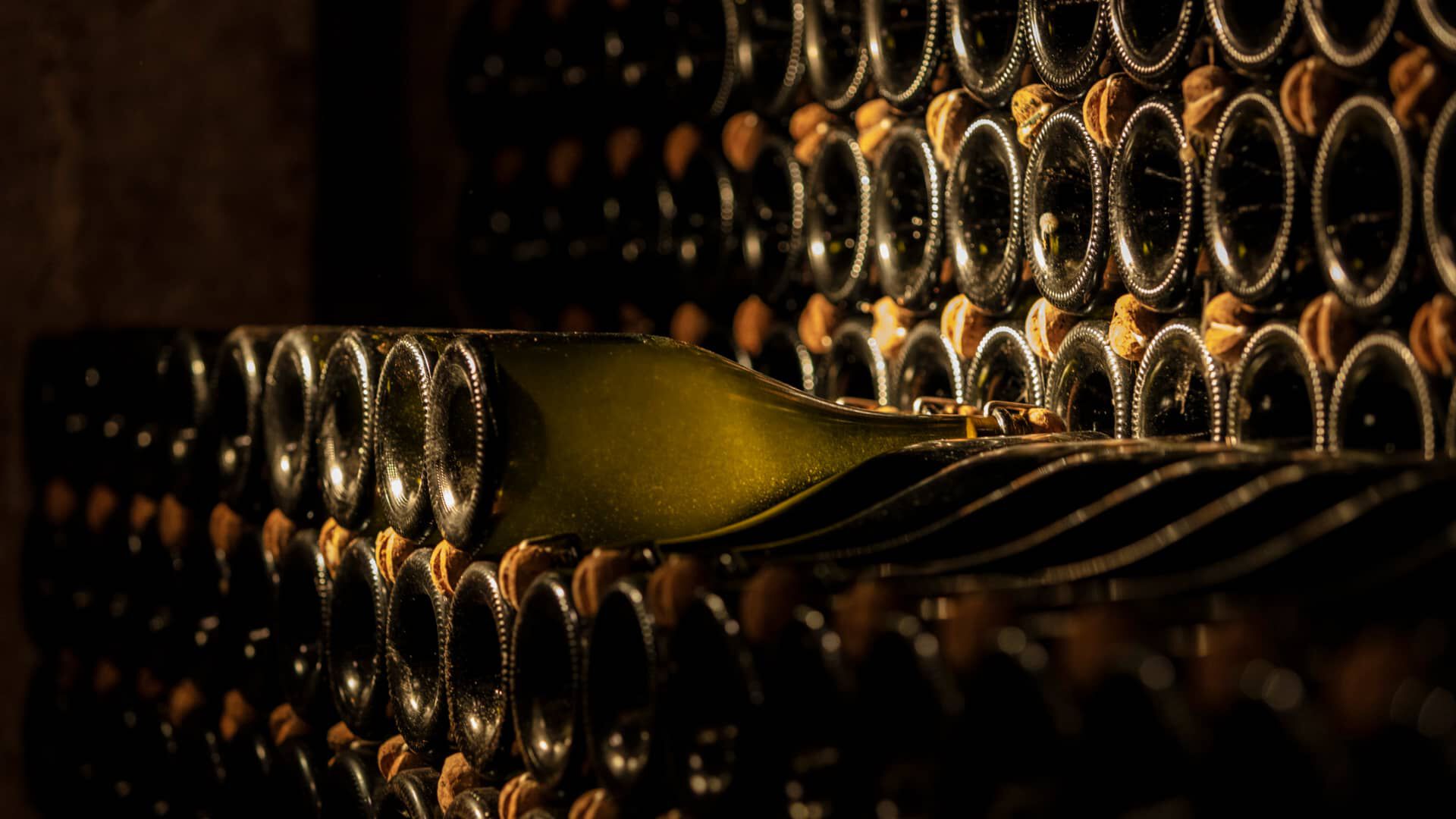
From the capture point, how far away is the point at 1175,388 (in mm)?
785

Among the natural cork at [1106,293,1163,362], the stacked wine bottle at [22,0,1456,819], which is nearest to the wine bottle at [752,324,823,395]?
the stacked wine bottle at [22,0,1456,819]

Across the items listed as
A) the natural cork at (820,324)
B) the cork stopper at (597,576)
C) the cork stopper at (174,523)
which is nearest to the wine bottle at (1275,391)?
the cork stopper at (597,576)

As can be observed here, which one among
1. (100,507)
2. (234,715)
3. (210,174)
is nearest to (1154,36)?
(234,715)

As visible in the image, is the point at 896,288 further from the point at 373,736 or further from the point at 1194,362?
the point at 373,736

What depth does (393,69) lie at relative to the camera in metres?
1.86

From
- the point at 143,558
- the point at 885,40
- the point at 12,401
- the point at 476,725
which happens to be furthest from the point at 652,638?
the point at 12,401

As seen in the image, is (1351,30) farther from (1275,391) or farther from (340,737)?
(340,737)

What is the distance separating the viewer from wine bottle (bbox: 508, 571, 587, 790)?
0.61 meters

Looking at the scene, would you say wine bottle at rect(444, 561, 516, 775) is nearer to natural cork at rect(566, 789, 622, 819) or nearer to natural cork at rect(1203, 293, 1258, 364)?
natural cork at rect(566, 789, 622, 819)

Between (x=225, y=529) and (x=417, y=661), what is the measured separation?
41 cm

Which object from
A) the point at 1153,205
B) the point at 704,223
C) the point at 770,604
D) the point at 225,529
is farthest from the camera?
the point at 704,223

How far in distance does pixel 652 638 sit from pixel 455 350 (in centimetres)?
23

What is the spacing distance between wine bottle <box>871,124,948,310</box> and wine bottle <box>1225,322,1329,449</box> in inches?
11.4

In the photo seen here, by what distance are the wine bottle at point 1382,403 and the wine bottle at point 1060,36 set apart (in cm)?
26
